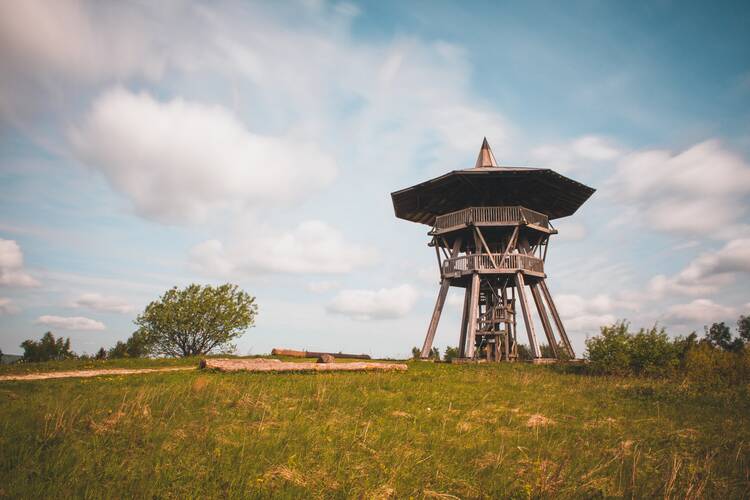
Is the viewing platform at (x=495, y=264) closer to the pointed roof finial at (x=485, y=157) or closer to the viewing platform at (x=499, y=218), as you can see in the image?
the viewing platform at (x=499, y=218)

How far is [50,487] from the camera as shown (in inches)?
176

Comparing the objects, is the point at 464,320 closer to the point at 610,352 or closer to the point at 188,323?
the point at 610,352

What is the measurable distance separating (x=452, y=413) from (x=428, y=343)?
15.0m

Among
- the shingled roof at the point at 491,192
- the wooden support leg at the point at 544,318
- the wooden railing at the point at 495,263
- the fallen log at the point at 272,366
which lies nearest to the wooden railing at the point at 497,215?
the shingled roof at the point at 491,192

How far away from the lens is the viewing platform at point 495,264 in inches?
870

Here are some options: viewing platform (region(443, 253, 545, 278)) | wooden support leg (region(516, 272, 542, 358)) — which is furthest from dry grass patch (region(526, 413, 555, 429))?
viewing platform (region(443, 253, 545, 278))

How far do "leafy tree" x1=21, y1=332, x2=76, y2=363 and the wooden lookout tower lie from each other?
54.0 meters

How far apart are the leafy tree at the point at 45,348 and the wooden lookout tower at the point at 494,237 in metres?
54.0

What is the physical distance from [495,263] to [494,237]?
3.37m

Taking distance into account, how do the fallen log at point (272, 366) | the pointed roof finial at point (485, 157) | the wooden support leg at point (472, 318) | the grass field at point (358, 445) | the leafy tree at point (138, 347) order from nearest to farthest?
the grass field at point (358, 445) < the fallen log at point (272, 366) < the wooden support leg at point (472, 318) < the pointed roof finial at point (485, 157) < the leafy tree at point (138, 347)

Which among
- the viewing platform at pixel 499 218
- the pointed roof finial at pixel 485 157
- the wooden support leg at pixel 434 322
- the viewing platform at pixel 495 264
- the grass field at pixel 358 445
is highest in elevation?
the pointed roof finial at pixel 485 157

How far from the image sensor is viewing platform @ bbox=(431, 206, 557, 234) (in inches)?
874

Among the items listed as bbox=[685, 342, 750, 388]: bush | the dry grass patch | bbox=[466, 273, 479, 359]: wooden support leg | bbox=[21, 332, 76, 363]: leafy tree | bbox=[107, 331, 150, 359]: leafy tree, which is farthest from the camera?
bbox=[21, 332, 76, 363]: leafy tree

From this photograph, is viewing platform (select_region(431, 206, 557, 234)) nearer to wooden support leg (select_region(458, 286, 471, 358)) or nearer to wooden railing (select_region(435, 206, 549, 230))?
wooden railing (select_region(435, 206, 549, 230))
